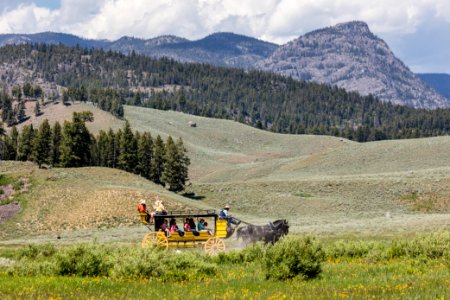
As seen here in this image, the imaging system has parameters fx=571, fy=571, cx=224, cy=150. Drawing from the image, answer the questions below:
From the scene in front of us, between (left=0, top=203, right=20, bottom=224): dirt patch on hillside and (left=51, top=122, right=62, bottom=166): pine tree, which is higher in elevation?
(left=51, top=122, right=62, bottom=166): pine tree

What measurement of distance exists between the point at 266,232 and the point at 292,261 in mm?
13392

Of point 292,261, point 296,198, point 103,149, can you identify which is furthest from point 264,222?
point 103,149

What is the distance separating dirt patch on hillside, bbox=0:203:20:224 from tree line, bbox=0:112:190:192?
32.3 meters

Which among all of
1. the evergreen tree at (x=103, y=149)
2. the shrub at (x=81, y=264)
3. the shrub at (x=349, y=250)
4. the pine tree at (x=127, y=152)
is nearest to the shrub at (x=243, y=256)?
the shrub at (x=349, y=250)

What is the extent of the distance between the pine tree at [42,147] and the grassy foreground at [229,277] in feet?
287

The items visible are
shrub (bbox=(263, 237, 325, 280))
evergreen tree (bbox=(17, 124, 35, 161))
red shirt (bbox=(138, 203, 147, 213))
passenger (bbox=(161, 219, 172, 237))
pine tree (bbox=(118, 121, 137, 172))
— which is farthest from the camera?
evergreen tree (bbox=(17, 124, 35, 161))

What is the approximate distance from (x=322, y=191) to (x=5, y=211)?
1607 inches

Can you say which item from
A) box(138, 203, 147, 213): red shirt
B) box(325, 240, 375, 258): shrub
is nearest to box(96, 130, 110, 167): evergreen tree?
box(138, 203, 147, 213): red shirt

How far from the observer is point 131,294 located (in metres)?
13.4

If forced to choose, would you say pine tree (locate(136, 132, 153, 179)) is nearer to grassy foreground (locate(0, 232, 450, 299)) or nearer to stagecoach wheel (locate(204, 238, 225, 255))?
stagecoach wheel (locate(204, 238, 225, 255))

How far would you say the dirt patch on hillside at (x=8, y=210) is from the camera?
6012cm

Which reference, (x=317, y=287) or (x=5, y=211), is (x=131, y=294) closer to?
(x=317, y=287)

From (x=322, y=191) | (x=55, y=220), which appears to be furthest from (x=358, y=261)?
(x=322, y=191)

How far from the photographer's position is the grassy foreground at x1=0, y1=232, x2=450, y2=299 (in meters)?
13.1
